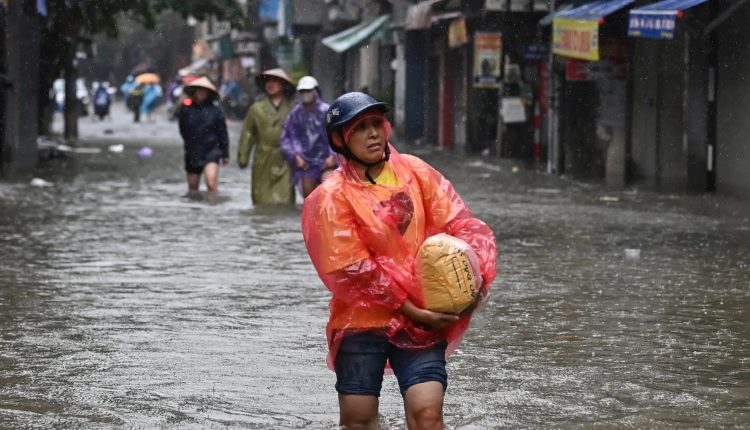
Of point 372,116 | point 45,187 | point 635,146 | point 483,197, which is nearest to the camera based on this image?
point 372,116

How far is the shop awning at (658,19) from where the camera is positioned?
17.8 m

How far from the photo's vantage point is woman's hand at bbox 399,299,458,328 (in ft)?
17.2

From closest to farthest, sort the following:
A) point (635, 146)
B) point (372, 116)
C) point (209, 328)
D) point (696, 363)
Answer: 1. point (372, 116)
2. point (696, 363)
3. point (209, 328)
4. point (635, 146)

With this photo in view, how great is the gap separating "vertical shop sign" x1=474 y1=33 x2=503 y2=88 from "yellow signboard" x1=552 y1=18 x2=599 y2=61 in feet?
19.0

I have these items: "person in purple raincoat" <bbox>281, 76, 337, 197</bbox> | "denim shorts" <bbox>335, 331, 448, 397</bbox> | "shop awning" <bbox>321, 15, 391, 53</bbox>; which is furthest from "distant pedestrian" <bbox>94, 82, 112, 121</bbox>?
"denim shorts" <bbox>335, 331, 448, 397</bbox>

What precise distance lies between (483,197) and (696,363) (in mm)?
11670

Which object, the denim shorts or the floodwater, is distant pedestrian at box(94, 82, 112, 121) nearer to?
the floodwater

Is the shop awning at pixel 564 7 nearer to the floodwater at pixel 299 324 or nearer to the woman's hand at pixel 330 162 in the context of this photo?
the floodwater at pixel 299 324

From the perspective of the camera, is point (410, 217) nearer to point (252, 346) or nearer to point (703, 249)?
point (252, 346)

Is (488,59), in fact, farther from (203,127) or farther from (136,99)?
(136,99)

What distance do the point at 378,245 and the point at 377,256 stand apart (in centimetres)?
4

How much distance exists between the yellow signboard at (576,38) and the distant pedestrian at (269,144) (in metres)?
5.30

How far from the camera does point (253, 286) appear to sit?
10.6 meters

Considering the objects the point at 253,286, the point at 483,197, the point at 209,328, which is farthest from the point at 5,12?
the point at 209,328
